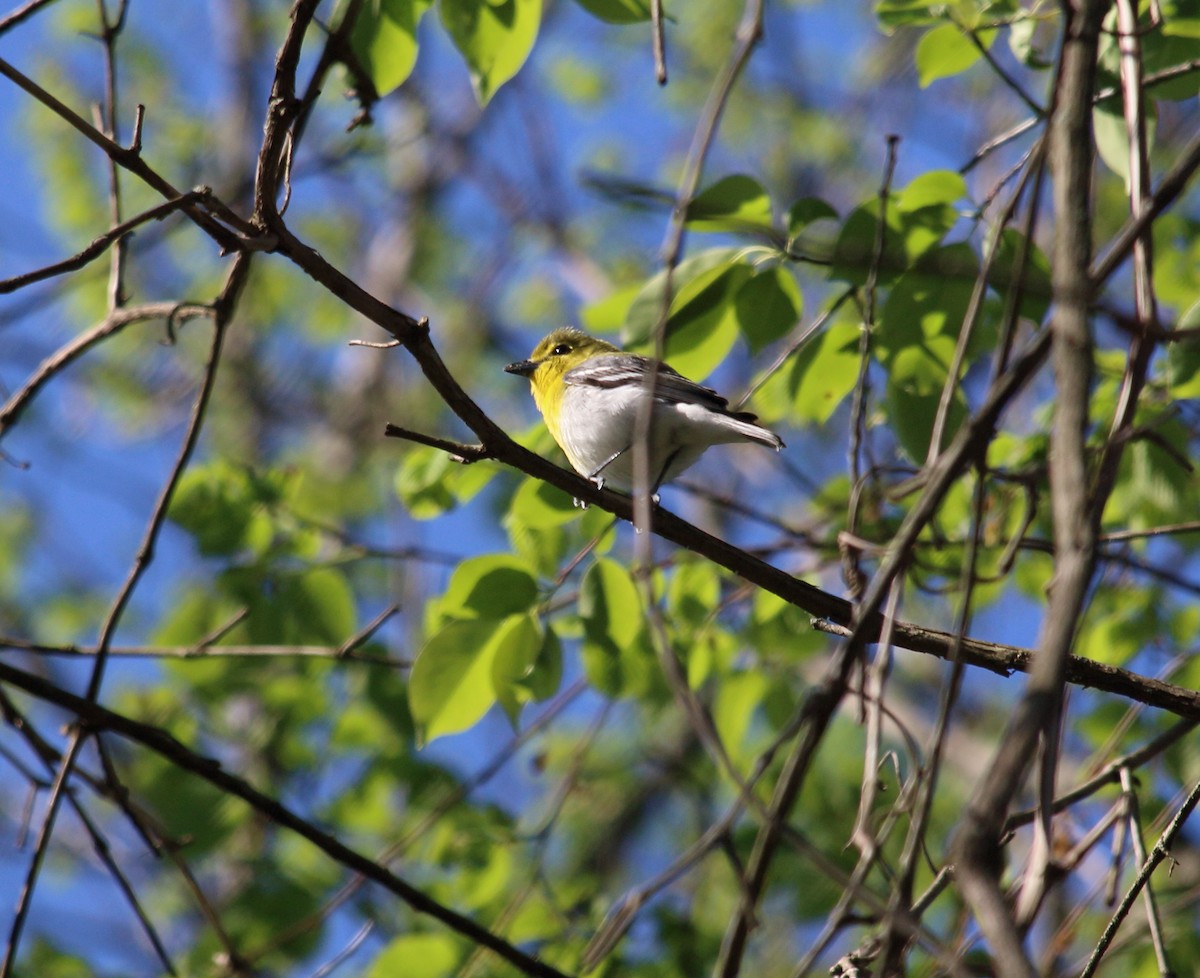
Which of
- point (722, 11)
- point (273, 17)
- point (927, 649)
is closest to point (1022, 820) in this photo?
point (927, 649)

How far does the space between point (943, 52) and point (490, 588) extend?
1.88 metres

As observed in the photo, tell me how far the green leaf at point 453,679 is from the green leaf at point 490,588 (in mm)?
42

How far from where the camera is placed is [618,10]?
3035 millimetres

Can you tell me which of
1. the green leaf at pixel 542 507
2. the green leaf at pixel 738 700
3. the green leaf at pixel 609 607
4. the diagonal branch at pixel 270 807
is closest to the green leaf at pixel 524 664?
the green leaf at pixel 609 607

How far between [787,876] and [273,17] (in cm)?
1311

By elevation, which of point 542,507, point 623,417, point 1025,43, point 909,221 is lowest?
point 542,507

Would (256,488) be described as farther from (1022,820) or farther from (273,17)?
(273,17)

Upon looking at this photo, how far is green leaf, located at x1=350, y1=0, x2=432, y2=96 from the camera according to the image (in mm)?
2982

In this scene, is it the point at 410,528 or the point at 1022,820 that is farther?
the point at 410,528

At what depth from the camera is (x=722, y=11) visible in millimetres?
12664

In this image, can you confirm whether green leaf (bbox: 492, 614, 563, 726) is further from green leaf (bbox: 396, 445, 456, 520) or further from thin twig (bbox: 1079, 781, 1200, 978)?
thin twig (bbox: 1079, 781, 1200, 978)

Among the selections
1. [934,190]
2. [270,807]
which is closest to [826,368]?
[934,190]

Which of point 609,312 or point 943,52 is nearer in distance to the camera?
point 943,52

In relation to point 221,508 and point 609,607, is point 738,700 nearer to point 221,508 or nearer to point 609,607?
point 609,607
